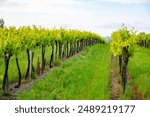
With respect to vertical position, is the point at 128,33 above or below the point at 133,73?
above

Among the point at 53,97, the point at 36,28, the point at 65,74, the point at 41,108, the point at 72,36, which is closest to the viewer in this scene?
the point at 41,108

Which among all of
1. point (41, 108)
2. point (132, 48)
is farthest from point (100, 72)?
point (41, 108)

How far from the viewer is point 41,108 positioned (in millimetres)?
14000

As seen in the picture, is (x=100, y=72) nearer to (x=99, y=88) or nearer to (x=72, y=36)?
(x=99, y=88)

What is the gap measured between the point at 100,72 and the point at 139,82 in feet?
19.0

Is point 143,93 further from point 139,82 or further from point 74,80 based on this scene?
point 74,80

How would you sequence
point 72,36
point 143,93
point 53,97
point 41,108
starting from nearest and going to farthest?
1. point 41,108
2. point 53,97
3. point 143,93
4. point 72,36

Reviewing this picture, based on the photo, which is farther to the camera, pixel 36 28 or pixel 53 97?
pixel 36 28

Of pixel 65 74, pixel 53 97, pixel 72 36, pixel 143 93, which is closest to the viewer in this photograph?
pixel 53 97

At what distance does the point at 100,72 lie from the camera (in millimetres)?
32375

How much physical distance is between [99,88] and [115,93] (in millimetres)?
1012

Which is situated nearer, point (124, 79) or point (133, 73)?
point (124, 79)

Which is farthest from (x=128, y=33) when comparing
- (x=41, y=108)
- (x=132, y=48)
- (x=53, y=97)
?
(x=41, y=108)

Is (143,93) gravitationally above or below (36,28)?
below
